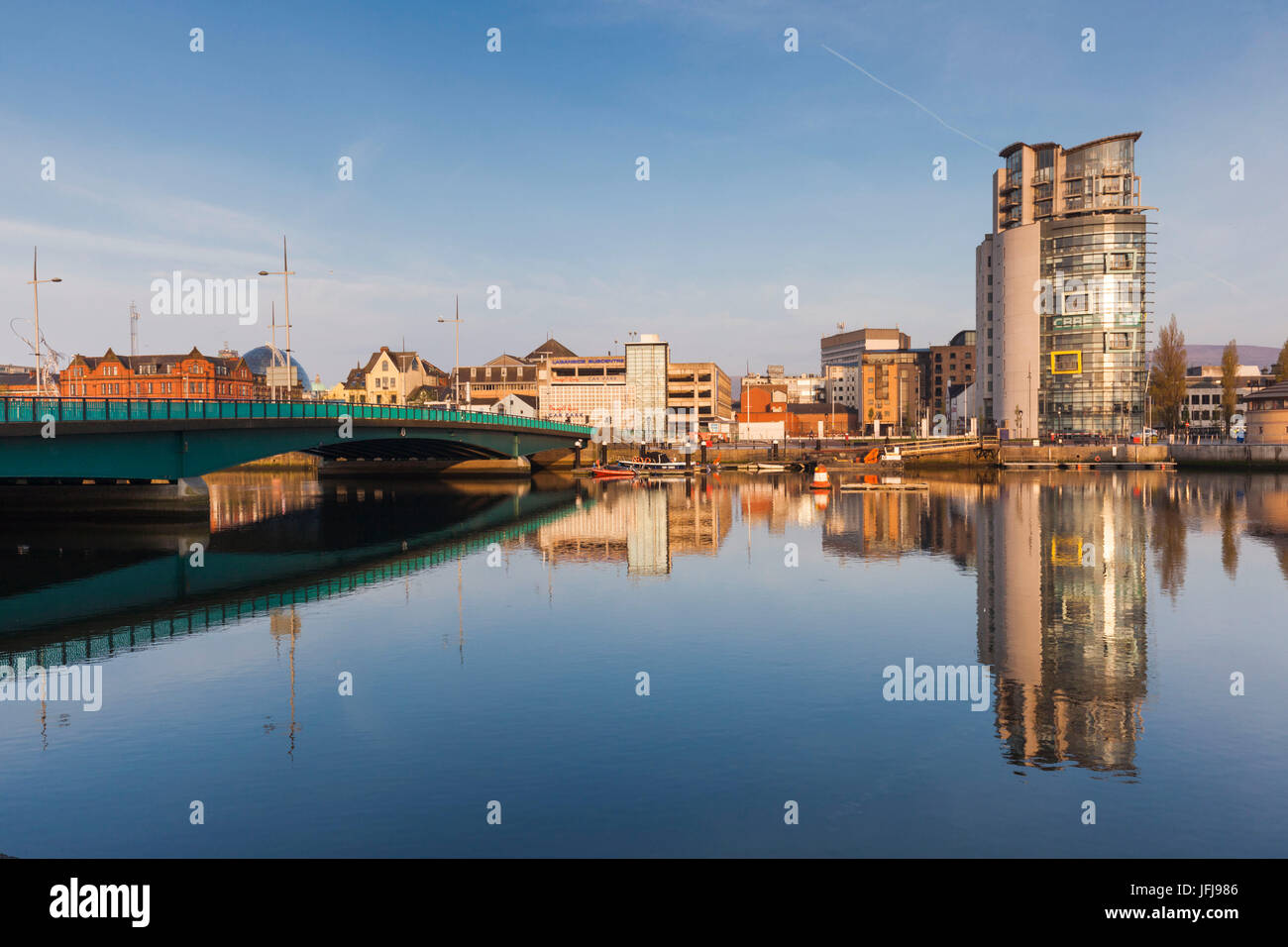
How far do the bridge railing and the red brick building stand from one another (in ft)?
322

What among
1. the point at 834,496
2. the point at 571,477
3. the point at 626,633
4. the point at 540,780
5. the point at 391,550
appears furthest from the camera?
the point at 571,477

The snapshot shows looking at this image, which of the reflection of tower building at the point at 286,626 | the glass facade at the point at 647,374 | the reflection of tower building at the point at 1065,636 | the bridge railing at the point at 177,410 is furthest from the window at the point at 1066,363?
the reflection of tower building at the point at 286,626

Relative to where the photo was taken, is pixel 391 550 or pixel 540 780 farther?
pixel 391 550

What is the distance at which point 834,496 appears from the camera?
9050cm

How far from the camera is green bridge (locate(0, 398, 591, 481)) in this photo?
48750 millimetres

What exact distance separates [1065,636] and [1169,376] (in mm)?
152953

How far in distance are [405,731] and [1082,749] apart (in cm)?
1445

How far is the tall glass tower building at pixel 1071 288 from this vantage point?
502ft

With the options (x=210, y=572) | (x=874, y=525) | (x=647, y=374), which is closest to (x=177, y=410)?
(x=210, y=572)

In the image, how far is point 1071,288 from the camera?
156 meters
